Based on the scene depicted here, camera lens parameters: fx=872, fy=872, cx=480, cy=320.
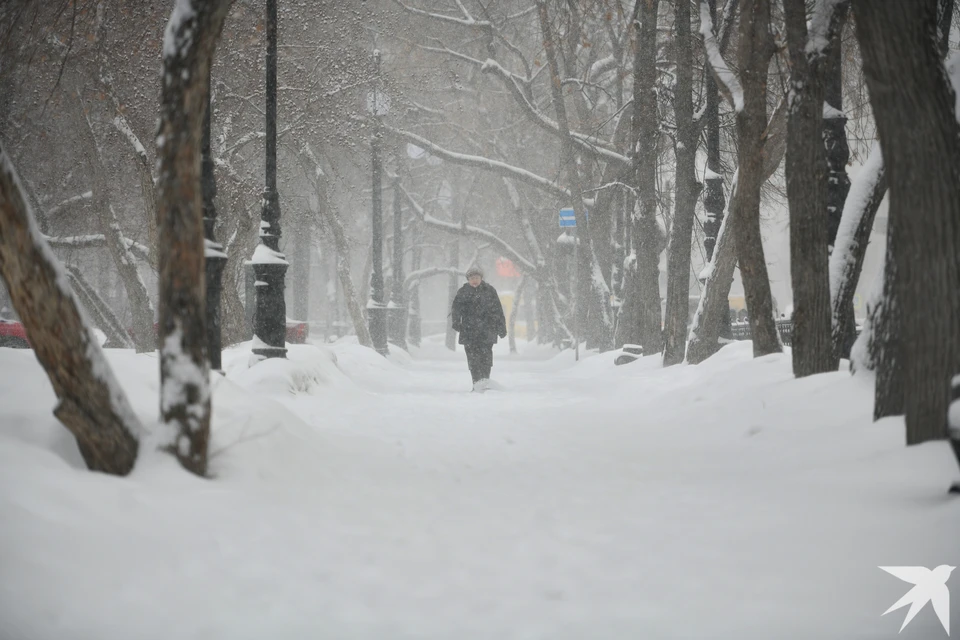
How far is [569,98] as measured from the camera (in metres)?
26.5

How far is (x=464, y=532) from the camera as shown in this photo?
462 cm

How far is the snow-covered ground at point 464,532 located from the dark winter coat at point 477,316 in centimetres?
614

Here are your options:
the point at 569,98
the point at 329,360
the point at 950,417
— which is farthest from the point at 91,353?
the point at 569,98

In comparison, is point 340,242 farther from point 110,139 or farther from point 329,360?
point 329,360

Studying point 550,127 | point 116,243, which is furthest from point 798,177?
point 116,243

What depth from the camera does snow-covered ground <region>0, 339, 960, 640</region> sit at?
10.8 feet

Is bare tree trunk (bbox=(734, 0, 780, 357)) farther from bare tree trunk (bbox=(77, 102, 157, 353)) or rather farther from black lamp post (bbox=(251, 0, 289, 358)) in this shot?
bare tree trunk (bbox=(77, 102, 157, 353))

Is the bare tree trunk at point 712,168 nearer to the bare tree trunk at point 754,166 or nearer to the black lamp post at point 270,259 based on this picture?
the bare tree trunk at point 754,166

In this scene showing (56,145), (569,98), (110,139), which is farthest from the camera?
(569,98)

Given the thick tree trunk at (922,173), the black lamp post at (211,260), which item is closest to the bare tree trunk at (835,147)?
the thick tree trunk at (922,173)

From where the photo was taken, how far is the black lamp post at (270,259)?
10.3 meters

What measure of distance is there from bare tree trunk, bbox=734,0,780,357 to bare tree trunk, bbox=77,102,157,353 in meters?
12.4

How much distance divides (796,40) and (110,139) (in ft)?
40.1

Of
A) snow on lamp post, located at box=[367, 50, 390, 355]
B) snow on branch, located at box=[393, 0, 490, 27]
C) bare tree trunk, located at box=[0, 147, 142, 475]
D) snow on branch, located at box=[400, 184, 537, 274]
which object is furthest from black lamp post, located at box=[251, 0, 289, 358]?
snow on branch, located at box=[400, 184, 537, 274]
